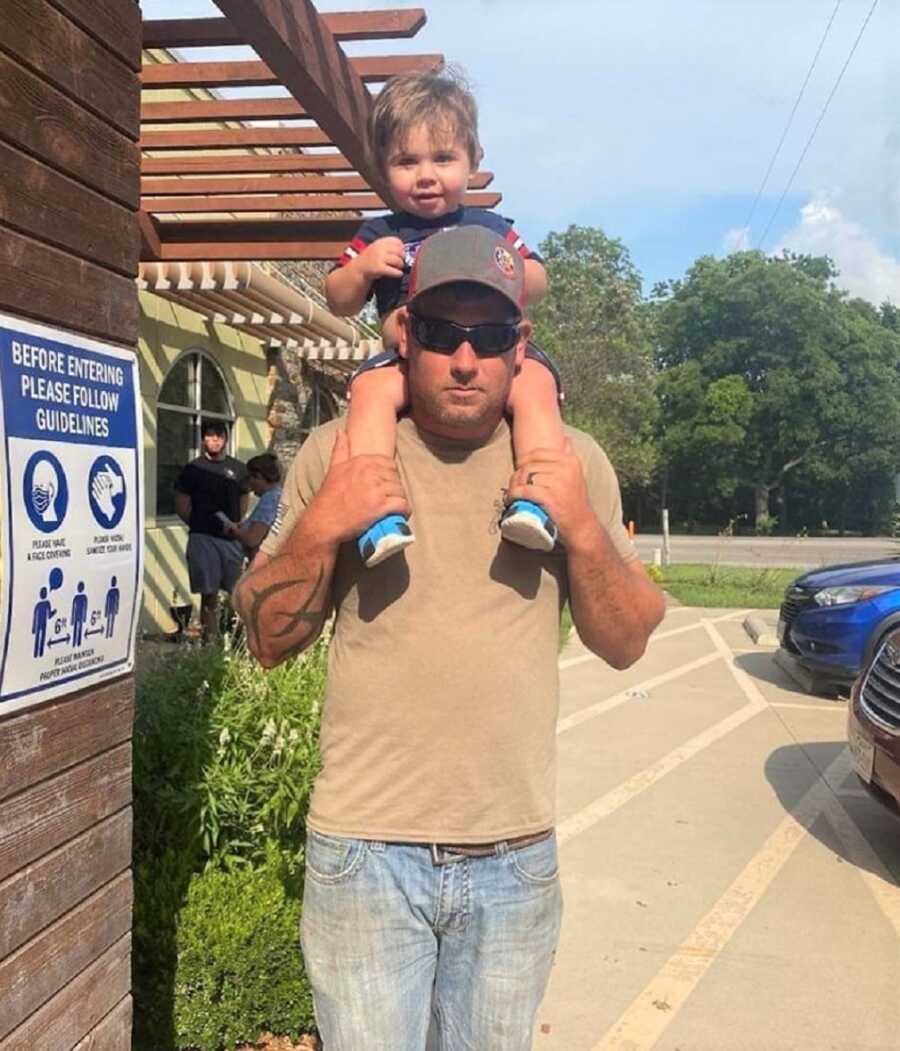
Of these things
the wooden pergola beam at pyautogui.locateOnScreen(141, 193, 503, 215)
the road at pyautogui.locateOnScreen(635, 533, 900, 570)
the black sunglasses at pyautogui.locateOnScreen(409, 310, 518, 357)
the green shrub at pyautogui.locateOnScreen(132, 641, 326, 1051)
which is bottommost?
the road at pyautogui.locateOnScreen(635, 533, 900, 570)

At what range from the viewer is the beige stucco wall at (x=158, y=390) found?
8.82 meters

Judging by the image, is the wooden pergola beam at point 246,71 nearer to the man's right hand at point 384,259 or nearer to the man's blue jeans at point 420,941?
the man's right hand at point 384,259

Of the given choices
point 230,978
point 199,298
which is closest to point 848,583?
point 199,298

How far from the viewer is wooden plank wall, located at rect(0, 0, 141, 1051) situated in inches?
69.1

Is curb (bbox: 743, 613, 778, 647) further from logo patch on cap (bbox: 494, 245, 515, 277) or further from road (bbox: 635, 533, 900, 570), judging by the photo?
road (bbox: 635, 533, 900, 570)

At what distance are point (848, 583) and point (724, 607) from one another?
21.0 feet

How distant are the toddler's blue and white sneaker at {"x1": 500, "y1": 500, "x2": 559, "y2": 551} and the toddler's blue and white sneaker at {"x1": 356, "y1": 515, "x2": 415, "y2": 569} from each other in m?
0.16

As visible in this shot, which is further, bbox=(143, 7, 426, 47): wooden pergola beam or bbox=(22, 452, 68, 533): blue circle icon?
bbox=(143, 7, 426, 47): wooden pergola beam

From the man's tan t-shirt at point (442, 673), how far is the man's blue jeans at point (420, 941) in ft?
0.18

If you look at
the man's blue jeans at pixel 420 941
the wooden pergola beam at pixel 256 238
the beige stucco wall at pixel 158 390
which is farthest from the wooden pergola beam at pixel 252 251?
the man's blue jeans at pixel 420 941

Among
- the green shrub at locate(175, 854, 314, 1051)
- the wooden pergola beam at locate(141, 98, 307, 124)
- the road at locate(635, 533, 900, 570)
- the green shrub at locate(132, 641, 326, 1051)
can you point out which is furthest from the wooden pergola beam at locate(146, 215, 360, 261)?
the road at locate(635, 533, 900, 570)

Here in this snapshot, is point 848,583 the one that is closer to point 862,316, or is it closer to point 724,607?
point 724,607

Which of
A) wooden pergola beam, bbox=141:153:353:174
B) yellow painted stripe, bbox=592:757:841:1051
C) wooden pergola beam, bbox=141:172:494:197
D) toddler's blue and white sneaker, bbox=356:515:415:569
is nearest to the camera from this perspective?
toddler's blue and white sneaker, bbox=356:515:415:569

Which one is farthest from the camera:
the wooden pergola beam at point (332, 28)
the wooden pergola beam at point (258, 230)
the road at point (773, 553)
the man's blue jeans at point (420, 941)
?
the road at point (773, 553)
